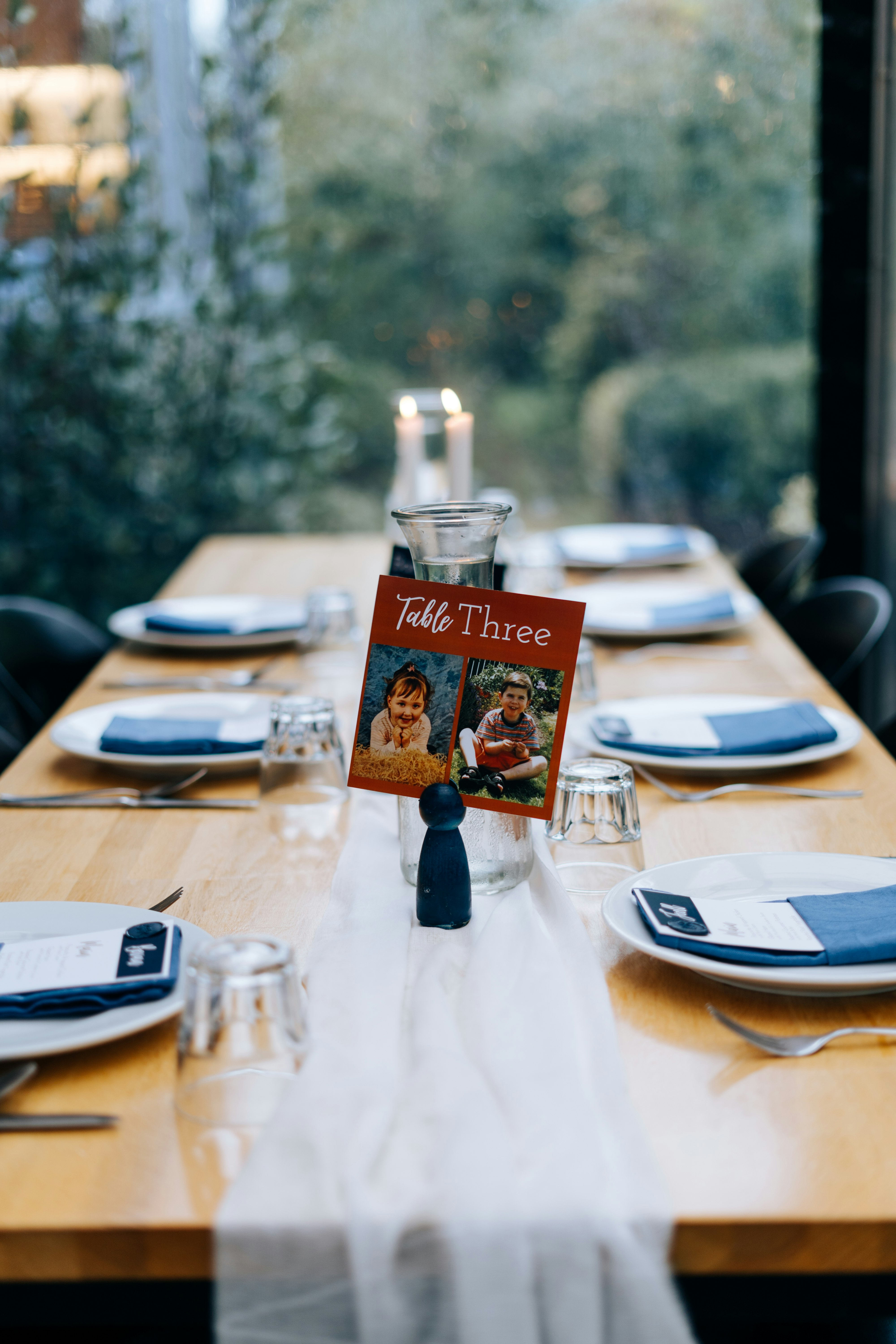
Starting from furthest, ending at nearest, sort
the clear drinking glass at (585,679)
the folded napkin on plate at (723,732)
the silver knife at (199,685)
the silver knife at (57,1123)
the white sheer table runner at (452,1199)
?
the silver knife at (199,685) < the clear drinking glass at (585,679) < the folded napkin on plate at (723,732) < the silver knife at (57,1123) < the white sheer table runner at (452,1199)

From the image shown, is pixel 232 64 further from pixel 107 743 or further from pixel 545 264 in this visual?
pixel 107 743

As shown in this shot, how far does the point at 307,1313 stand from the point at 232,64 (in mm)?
4202

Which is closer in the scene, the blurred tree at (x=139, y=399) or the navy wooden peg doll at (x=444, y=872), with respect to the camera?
the navy wooden peg doll at (x=444, y=872)

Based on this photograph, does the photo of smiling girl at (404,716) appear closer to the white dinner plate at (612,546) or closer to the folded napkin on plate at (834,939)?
the folded napkin on plate at (834,939)

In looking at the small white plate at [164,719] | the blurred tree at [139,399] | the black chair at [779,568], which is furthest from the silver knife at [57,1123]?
the blurred tree at [139,399]

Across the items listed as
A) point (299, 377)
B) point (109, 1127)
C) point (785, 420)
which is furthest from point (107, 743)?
point (785, 420)

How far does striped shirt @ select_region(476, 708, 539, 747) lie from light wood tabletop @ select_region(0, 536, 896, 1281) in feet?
0.57

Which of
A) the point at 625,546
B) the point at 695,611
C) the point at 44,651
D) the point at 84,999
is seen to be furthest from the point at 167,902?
the point at 625,546

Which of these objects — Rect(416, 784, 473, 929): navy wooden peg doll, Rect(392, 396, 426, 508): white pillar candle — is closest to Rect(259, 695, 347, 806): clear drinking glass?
Rect(416, 784, 473, 929): navy wooden peg doll

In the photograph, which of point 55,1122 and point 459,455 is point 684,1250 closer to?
point 55,1122

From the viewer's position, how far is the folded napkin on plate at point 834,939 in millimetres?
878

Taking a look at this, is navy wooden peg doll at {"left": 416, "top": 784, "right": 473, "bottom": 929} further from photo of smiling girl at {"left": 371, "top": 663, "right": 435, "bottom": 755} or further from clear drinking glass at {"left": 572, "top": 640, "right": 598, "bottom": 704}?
clear drinking glass at {"left": 572, "top": 640, "right": 598, "bottom": 704}

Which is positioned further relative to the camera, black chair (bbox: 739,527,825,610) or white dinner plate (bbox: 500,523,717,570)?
black chair (bbox: 739,527,825,610)

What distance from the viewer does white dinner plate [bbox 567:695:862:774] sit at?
1381mm
